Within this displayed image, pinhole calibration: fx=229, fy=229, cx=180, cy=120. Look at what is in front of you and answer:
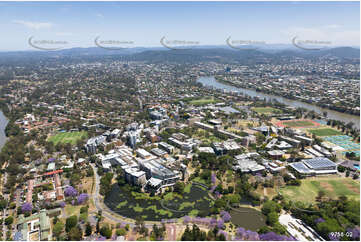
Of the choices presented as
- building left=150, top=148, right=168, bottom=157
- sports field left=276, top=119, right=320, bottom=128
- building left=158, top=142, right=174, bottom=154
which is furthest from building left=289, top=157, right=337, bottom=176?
sports field left=276, top=119, right=320, bottom=128

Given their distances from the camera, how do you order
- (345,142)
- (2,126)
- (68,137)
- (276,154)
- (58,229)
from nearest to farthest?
1. (58,229)
2. (276,154)
3. (345,142)
4. (68,137)
5. (2,126)

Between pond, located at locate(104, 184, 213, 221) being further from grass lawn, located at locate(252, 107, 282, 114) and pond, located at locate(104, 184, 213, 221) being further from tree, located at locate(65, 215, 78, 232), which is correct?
grass lawn, located at locate(252, 107, 282, 114)

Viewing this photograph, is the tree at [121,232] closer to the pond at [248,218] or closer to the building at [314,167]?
the pond at [248,218]

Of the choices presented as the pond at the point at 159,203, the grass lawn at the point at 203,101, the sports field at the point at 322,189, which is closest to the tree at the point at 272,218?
the sports field at the point at 322,189

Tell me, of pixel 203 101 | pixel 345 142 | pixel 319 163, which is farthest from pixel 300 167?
pixel 203 101

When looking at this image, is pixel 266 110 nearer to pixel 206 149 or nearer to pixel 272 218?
pixel 206 149

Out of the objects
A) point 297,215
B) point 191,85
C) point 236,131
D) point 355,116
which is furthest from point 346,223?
point 191,85
